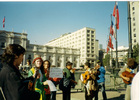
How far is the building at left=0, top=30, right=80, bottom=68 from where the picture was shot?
49.2 meters

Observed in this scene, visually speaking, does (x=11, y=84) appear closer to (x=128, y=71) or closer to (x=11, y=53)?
(x=11, y=53)

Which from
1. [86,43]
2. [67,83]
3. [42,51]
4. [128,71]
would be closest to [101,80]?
[128,71]

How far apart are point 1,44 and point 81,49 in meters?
46.9

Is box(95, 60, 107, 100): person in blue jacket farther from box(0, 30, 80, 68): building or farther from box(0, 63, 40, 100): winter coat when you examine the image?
box(0, 30, 80, 68): building

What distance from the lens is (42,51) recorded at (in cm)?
6038

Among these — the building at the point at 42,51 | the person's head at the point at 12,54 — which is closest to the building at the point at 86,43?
the building at the point at 42,51

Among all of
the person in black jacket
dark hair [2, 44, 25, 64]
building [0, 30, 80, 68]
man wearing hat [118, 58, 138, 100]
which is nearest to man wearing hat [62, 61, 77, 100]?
man wearing hat [118, 58, 138, 100]

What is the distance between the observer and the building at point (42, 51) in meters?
49.2

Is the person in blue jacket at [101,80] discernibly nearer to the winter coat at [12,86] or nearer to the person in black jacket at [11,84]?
the person in black jacket at [11,84]

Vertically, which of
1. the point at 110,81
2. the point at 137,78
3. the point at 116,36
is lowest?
the point at 110,81

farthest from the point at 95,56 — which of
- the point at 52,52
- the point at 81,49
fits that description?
the point at 52,52

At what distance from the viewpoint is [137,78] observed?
3.41 ft

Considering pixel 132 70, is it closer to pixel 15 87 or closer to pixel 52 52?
pixel 15 87

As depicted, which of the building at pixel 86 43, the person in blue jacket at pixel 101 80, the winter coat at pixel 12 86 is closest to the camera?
the winter coat at pixel 12 86
